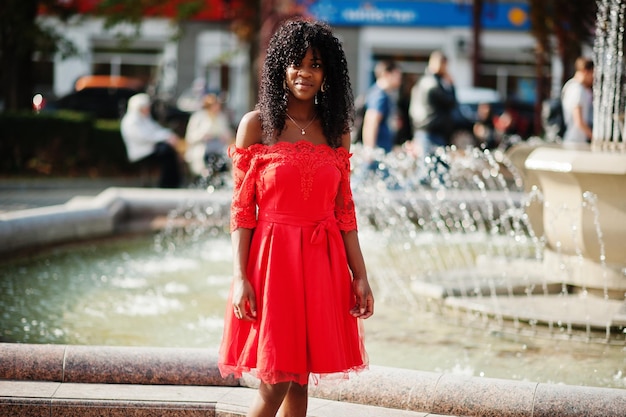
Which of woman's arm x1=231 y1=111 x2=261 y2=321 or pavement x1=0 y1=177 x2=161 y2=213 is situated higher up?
woman's arm x1=231 y1=111 x2=261 y2=321

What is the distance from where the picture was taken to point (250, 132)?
11.8 ft

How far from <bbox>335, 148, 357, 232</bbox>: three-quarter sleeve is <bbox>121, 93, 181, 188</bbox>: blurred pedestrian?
1030 centimetres

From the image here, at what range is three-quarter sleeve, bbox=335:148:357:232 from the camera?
3660 millimetres

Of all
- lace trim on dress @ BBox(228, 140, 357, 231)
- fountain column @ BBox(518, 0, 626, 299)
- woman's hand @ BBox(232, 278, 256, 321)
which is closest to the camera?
woman's hand @ BBox(232, 278, 256, 321)

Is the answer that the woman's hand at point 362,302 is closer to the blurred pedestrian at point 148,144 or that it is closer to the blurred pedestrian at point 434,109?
the blurred pedestrian at point 434,109

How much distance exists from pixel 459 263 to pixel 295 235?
565 cm

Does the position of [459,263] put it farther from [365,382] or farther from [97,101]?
[97,101]

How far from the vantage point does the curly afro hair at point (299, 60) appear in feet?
11.7

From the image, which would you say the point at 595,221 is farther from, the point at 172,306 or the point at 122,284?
the point at 122,284

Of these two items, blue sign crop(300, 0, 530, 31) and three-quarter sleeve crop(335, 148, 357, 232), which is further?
blue sign crop(300, 0, 530, 31)

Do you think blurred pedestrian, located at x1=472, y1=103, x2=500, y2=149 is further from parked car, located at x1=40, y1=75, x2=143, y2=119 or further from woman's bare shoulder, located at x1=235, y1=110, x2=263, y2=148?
woman's bare shoulder, located at x1=235, y1=110, x2=263, y2=148

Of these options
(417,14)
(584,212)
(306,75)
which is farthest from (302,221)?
(417,14)

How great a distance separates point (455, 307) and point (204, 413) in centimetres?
292

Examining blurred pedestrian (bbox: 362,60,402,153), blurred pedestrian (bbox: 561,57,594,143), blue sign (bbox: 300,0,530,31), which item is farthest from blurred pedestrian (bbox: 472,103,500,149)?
blue sign (bbox: 300,0,530,31)
